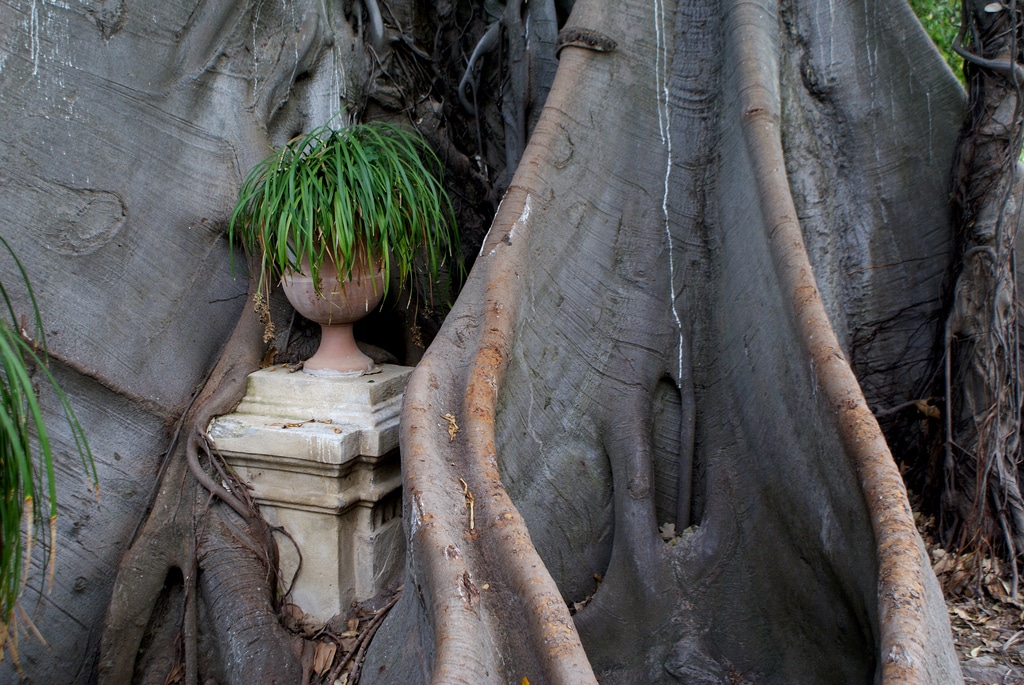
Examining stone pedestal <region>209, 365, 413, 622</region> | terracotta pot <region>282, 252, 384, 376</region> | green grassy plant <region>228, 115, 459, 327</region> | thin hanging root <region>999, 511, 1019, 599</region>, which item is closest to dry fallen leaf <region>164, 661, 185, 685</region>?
stone pedestal <region>209, 365, 413, 622</region>

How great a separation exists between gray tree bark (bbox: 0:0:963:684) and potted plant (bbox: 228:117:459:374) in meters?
0.38

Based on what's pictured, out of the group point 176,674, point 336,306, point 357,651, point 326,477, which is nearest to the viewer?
point 357,651

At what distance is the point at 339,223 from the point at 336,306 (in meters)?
0.40

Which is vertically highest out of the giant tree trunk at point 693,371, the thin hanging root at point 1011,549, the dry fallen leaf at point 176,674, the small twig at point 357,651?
the giant tree trunk at point 693,371

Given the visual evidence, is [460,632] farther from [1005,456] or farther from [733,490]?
[1005,456]

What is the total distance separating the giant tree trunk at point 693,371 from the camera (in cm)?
177

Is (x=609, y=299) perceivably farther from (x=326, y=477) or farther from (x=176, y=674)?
(x=176, y=674)

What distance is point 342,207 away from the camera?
2.62 metres

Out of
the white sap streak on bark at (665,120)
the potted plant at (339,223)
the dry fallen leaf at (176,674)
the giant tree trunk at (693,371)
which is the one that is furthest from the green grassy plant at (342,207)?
the dry fallen leaf at (176,674)

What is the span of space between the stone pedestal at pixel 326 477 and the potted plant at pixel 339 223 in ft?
0.72

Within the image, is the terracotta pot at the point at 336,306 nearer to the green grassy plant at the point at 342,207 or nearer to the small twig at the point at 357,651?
the green grassy plant at the point at 342,207

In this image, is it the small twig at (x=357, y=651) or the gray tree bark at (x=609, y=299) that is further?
the small twig at (x=357, y=651)

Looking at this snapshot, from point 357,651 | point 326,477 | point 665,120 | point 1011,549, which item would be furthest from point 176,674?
point 1011,549

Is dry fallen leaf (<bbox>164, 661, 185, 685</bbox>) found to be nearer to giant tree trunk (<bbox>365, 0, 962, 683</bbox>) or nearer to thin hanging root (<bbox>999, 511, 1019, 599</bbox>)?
giant tree trunk (<bbox>365, 0, 962, 683</bbox>)
